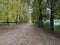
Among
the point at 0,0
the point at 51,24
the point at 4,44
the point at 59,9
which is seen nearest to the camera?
the point at 4,44

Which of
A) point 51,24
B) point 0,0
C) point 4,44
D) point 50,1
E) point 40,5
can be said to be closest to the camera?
point 4,44

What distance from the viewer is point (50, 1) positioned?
15.4m

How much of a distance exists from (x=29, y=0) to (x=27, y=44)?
47.4ft

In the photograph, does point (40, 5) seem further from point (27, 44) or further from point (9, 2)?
point (27, 44)

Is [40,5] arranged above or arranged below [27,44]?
above

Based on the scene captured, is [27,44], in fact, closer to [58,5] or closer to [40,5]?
[58,5]

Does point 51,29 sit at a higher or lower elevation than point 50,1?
lower

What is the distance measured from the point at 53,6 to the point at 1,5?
11108mm

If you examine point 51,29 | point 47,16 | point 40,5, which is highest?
point 40,5

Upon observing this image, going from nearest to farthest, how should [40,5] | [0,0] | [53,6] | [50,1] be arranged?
[53,6], [50,1], [40,5], [0,0]

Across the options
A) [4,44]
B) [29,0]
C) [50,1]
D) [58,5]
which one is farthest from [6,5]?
[4,44]

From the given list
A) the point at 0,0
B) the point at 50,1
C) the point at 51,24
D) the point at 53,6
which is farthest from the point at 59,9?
the point at 0,0

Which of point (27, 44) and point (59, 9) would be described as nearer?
point (27, 44)

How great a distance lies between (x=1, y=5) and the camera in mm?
23109
